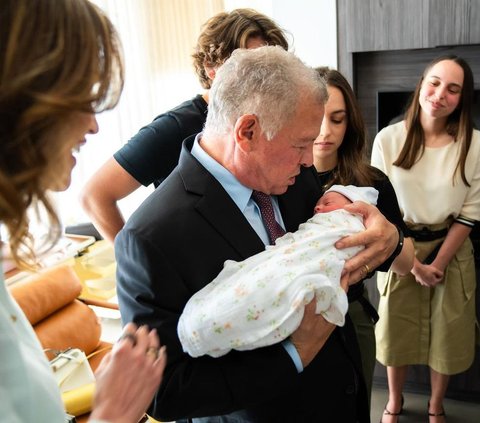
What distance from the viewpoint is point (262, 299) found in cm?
104

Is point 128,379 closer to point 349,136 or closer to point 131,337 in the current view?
point 131,337

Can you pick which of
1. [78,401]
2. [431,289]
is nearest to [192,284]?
[78,401]

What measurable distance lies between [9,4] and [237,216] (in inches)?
26.4

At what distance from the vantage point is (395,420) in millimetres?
2512

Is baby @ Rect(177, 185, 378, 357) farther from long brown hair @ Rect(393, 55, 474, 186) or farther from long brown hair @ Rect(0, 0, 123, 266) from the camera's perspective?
long brown hair @ Rect(393, 55, 474, 186)

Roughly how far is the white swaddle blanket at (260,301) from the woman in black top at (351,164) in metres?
0.62

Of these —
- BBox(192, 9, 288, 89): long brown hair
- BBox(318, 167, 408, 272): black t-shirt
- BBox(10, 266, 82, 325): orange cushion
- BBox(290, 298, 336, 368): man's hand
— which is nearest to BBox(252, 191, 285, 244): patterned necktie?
BBox(290, 298, 336, 368): man's hand

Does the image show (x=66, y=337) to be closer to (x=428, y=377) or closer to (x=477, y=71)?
(x=428, y=377)

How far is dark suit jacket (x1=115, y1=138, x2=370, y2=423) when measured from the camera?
3.53ft

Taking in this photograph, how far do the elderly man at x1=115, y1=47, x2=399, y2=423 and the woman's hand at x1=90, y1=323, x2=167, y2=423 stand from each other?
15 centimetres

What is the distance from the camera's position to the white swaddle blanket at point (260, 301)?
1028 millimetres

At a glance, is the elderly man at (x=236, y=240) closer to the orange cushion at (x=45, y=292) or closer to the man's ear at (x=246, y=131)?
the man's ear at (x=246, y=131)

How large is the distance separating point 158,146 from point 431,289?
145 centimetres

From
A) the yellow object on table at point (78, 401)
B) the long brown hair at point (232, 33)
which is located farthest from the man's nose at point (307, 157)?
the yellow object on table at point (78, 401)
